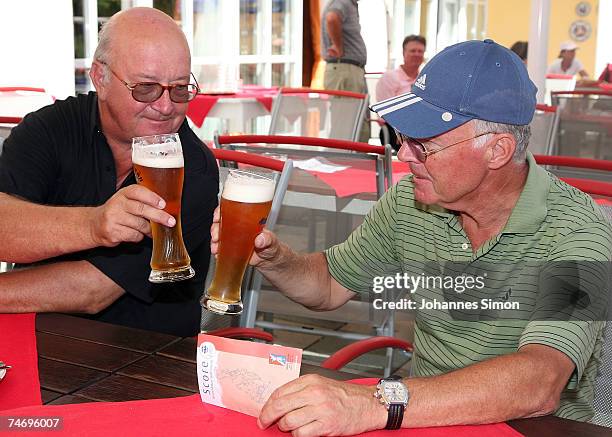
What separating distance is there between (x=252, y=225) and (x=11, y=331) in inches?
23.0

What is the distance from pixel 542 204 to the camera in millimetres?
1643

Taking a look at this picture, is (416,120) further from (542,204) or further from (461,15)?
(461,15)

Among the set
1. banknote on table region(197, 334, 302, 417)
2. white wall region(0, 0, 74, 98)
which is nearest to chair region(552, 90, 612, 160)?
banknote on table region(197, 334, 302, 417)

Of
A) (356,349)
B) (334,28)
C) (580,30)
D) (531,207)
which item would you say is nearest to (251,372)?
(356,349)

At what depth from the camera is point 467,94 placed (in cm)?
163

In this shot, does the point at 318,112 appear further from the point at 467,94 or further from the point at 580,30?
the point at 580,30

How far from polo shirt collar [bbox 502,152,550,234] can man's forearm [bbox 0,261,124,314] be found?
3.12ft

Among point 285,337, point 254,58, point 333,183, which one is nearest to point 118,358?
point 333,183

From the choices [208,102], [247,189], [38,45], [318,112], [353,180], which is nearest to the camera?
[247,189]

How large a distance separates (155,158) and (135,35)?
72cm

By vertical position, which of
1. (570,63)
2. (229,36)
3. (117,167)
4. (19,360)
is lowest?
(19,360)

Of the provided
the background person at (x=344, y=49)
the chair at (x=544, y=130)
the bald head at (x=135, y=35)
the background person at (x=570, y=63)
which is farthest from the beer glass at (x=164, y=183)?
the background person at (x=570, y=63)

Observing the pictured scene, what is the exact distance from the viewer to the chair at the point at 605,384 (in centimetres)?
180

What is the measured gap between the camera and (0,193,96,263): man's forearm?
6.08ft
